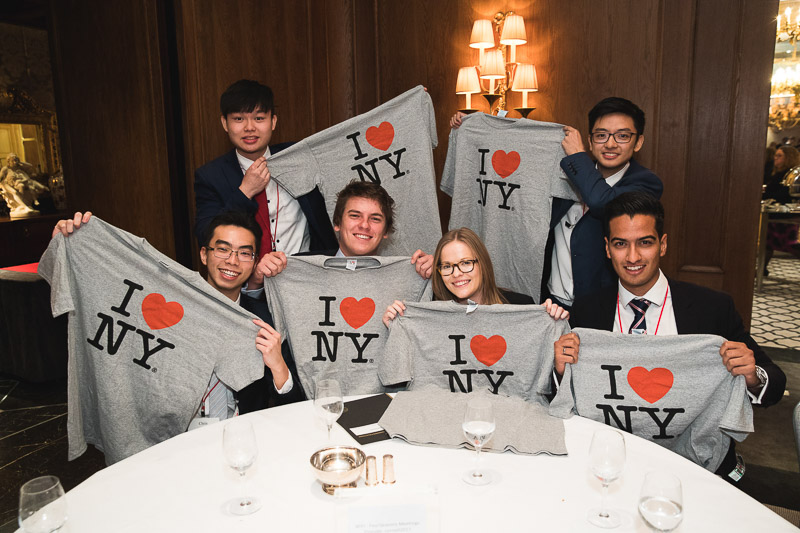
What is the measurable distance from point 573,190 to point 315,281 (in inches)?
59.5

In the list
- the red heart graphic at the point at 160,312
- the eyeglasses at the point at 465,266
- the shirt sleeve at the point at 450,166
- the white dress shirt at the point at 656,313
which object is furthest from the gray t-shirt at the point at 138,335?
the shirt sleeve at the point at 450,166

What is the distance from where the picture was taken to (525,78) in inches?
170

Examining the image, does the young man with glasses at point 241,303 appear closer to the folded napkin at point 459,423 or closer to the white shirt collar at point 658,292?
the folded napkin at point 459,423

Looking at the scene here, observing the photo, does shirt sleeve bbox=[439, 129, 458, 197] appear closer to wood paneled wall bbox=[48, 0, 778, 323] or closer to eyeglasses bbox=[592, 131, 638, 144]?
eyeglasses bbox=[592, 131, 638, 144]

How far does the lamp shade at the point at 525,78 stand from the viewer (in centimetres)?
432

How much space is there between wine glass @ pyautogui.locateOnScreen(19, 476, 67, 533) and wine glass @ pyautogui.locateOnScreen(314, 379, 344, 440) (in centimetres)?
67

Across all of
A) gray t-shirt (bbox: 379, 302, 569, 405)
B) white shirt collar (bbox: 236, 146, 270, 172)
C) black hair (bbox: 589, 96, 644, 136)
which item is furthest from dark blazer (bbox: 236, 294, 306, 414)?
black hair (bbox: 589, 96, 644, 136)

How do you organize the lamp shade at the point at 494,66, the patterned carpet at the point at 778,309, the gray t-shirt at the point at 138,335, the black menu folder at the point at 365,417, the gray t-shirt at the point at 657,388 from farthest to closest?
the patterned carpet at the point at 778,309
the lamp shade at the point at 494,66
the gray t-shirt at the point at 138,335
the gray t-shirt at the point at 657,388
the black menu folder at the point at 365,417

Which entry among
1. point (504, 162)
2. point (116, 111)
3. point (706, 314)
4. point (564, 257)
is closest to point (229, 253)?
point (504, 162)

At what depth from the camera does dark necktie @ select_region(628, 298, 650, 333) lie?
2.33m

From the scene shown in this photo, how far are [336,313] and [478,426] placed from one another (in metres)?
1.11

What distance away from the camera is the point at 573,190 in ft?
9.91

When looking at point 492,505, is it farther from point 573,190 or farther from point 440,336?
point 573,190

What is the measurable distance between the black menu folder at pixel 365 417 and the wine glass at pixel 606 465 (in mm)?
664
